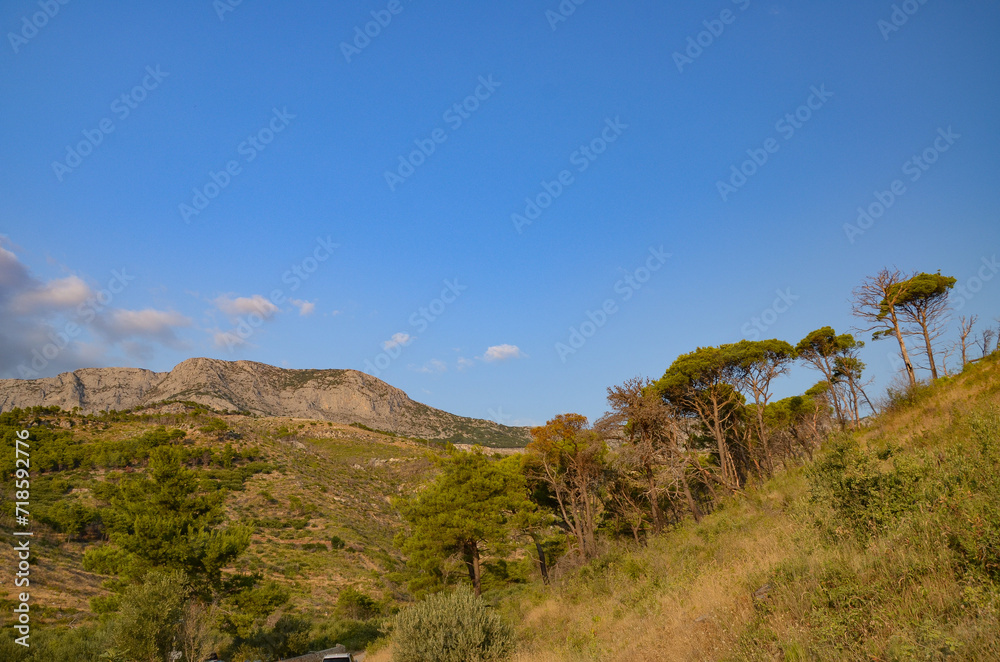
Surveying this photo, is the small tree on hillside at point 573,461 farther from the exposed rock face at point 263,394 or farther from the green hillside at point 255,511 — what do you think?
the exposed rock face at point 263,394

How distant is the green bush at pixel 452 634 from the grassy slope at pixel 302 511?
13.5m

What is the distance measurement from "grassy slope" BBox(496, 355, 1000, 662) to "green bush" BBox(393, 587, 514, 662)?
859 millimetres

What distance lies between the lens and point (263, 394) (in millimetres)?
132375

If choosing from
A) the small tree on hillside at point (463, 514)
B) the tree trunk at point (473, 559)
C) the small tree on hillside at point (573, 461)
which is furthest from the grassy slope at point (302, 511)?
the small tree on hillside at point (573, 461)

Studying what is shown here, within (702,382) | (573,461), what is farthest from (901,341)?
(573,461)

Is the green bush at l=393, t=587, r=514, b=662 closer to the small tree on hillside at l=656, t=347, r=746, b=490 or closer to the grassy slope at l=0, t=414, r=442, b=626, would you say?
the grassy slope at l=0, t=414, r=442, b=626

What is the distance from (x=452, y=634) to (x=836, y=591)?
8.52 meters

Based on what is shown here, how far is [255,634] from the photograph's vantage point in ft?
84.4

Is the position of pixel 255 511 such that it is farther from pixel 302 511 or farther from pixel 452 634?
pixel 452 634

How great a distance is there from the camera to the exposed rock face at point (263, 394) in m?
129

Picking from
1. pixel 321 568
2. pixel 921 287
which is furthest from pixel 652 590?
pixel 321 568

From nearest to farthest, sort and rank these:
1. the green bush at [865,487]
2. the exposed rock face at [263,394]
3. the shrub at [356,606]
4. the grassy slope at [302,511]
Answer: the green bush at [865,487] < the grassy slope at [302,511] < the shrub at [356,606] < the exposed rock face at [263,394]

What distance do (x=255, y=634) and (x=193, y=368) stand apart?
131525 mm

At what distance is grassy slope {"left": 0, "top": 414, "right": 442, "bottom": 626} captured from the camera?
1235 inches
